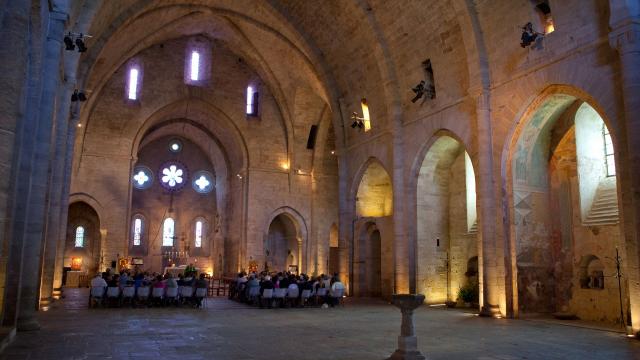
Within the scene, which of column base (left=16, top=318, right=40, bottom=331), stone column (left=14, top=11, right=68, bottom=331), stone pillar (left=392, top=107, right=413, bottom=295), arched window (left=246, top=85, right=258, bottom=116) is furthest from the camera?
arched window (left=246, top=85, right=258, bottom=116)

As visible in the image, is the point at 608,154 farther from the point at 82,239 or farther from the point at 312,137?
the point at 82,239

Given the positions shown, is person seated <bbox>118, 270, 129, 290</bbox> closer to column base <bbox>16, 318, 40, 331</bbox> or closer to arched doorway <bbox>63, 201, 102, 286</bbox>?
column base <bbox>16, 318, 40, 331</bbox>

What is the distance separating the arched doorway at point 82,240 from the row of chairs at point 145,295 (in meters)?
15.7

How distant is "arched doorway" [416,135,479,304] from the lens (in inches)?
746

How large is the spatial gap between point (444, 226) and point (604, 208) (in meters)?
6.13

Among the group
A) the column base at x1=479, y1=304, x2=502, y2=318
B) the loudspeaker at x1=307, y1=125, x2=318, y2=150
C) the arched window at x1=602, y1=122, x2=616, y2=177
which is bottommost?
the column base at x1=479, y1=304, x2=502, y2=318

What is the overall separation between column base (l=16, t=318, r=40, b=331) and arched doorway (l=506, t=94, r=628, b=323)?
1193 cm

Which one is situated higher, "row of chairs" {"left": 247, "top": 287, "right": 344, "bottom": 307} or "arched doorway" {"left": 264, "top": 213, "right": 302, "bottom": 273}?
"arched doorway" {"left": 264, "top": 213, "right": 302, "bottom": 273}

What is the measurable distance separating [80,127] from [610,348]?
2352cm

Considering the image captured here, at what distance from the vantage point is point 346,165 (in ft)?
77.7

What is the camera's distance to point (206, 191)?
3584cm

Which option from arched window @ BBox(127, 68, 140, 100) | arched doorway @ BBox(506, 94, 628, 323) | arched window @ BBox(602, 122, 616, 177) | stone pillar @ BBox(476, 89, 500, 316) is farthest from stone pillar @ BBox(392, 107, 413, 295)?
arched window @ BBox(127, 68, 140, 100)

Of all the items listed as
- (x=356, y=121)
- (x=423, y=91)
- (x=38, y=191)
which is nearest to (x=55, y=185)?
(x=38, y=191)

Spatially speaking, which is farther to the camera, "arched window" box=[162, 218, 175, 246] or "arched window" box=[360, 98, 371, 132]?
"arched window" box=[162, 218, 175, 246]
